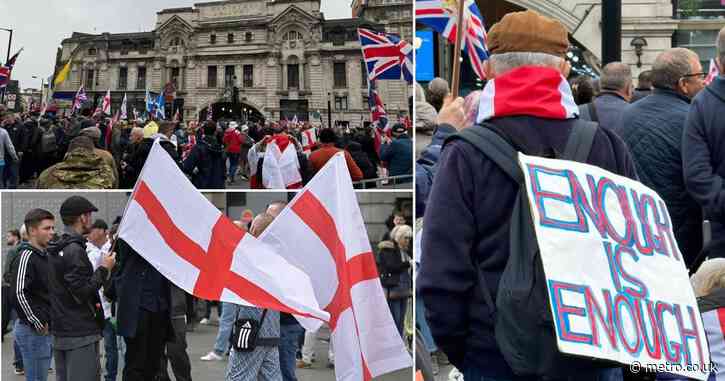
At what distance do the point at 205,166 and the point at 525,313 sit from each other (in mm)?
8824

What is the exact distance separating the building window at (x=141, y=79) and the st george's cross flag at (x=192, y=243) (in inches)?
2963

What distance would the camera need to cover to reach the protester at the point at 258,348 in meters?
6.05

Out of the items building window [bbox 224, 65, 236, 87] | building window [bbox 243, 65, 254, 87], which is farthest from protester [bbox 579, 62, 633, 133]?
building window [bbox 224, 65, 236, 87]

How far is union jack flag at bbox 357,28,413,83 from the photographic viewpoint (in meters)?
14.0

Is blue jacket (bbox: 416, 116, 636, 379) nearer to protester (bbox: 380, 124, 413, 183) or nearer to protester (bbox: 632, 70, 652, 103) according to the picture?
protester (bbox: 632, 70, 652, 103)

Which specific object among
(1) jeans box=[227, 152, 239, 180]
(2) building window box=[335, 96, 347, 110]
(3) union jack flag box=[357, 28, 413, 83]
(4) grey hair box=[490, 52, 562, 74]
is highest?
(2) building window box=[335, 96, 347, 110]

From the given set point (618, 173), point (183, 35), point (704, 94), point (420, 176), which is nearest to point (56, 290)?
point (420, 176)

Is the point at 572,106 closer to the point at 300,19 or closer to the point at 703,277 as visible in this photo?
the point at 703,277

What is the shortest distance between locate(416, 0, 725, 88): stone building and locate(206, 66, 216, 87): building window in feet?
204

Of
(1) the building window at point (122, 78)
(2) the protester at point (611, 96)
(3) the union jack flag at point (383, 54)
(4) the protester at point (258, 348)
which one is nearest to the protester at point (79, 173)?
(4) the protester at point (258, 348)

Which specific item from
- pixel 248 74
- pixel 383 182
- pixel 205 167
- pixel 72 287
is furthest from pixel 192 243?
pixel 248 74

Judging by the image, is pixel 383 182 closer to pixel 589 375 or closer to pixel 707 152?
pixel 707 152

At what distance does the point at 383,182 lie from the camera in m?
14.1

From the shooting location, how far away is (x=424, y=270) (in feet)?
8.57
